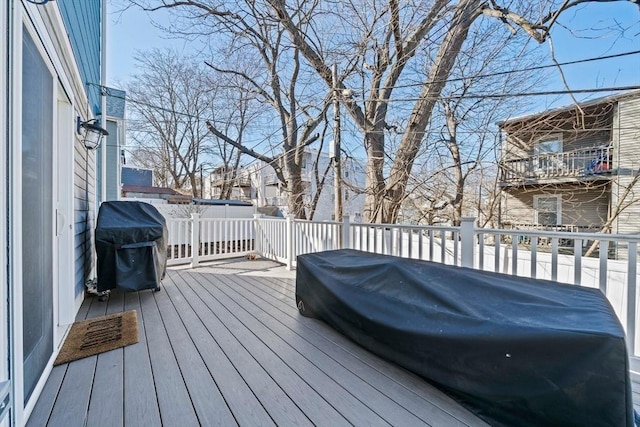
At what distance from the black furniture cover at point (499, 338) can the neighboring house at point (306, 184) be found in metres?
4.51

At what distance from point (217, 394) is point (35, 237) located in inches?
55.3

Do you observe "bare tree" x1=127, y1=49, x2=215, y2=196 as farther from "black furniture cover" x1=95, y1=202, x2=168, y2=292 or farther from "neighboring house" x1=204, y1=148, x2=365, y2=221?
"black furniture cover" x1=95, y1=202, x2=168, y2=292

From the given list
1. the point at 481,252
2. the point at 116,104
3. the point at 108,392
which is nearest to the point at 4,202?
the point at 108,392

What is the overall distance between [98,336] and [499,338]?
2.99 m

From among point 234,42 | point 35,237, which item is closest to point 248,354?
point 35,237

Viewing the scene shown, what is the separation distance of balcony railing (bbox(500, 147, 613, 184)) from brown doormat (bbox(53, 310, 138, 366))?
311 inches

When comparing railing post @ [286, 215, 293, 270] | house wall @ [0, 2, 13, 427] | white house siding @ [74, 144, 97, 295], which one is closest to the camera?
house wall @ [0, 2, 13, 427]

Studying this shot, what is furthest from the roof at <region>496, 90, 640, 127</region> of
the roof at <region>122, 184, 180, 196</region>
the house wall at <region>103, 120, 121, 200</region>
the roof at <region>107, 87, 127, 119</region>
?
the roof at <region>122, 184, 180, 196</region>

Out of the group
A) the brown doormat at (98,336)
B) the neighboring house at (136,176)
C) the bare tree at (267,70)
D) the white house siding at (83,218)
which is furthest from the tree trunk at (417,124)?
the neighboring house at (136,176)

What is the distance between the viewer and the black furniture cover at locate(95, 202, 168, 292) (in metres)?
3.18

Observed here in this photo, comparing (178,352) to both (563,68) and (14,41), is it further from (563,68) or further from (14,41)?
(563,68)

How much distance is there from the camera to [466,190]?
291 inches

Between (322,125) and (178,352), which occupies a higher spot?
(322,125)

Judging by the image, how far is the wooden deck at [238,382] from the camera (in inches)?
58.3
